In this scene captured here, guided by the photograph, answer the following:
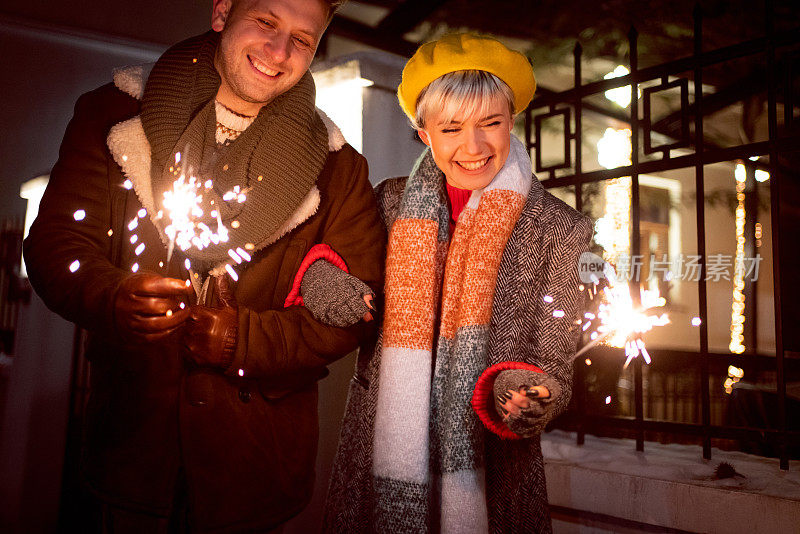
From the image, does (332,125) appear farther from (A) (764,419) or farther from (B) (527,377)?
(A) (764,419)

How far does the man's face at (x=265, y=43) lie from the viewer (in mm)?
1702

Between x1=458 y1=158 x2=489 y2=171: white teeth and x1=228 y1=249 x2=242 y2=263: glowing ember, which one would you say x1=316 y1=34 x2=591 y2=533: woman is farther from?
x1=228 y1=249 x2=242 y2=263: glowing ember

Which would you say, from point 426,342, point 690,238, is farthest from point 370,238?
point 690,238

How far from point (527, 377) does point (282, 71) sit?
44.9 inches

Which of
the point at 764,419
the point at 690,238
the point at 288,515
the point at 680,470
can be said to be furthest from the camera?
the point at 690,238

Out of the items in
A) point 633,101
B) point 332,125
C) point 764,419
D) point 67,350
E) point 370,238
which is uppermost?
point 633,101

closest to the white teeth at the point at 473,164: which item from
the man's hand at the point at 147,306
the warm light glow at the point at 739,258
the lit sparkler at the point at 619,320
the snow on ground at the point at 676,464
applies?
the man's hand at the point at 147,306

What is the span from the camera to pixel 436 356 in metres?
2.01

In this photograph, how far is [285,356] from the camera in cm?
167

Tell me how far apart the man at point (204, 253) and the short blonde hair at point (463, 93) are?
17.3 inches

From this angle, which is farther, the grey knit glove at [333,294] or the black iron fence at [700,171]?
the black iron fence at [700,171]

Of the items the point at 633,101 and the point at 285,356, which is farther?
the point at 633,101

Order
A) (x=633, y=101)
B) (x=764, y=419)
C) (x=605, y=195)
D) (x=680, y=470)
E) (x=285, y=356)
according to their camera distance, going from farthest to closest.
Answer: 1. (x=605, y=195)
2. (x=764, y=419)
3. (x=633, y=101)
4. (x=680, y=470)
5. (x=285, y=356)

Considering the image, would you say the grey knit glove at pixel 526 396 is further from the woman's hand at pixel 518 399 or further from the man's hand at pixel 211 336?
the man's hand at pixel 211 336
